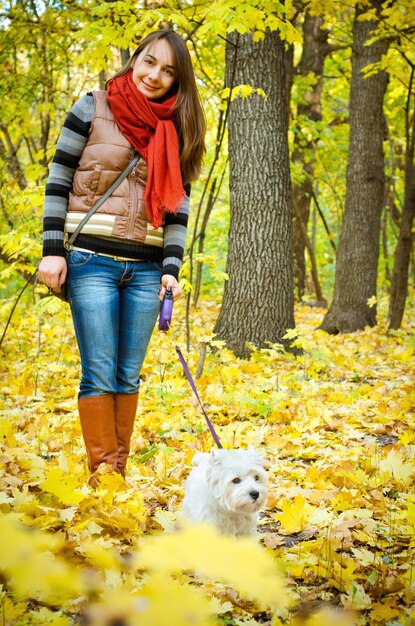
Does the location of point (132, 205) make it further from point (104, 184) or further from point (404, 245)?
point (404, 245)

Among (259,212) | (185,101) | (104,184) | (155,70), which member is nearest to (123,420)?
(104,184)

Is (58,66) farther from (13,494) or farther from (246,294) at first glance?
(13,494)

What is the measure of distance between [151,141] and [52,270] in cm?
84

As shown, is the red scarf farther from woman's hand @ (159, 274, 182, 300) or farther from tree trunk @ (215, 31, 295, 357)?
tree trunk @ (215, 31, 295, 357)

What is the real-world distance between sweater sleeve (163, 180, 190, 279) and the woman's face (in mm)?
598

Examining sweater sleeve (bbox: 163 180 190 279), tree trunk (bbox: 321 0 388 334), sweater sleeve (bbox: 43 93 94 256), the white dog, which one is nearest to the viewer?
the white dog

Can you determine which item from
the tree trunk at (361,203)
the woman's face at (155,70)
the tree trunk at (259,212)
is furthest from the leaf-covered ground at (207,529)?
the tree trunk at (361,203)

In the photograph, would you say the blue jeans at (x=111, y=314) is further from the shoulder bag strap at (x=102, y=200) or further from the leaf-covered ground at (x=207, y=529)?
the leaf-covered ground at (x=207, y=529)

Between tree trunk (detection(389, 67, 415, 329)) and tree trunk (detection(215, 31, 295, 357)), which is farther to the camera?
tree trunk (detection(389, 67, 415, 329))

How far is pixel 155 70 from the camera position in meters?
2.87

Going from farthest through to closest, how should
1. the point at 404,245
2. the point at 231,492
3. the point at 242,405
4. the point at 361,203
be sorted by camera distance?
1. the point at 361,203
2. the point at 404,245
3. the point at 242,405
4. the point at 231,492

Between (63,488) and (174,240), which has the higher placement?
(174,240)

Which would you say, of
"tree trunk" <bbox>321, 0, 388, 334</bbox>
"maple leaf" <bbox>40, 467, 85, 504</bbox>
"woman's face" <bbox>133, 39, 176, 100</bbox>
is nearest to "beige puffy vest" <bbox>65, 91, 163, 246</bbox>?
"woman's face" <bbox>133, 39, 176, 100</bbox>

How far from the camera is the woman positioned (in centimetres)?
278
